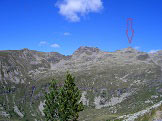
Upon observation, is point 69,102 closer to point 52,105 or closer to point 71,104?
point 71,104

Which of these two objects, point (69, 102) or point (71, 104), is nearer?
point (71, 104)

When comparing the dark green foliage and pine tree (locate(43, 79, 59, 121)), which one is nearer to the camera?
the dark green foliage

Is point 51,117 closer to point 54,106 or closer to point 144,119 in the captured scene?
point 54,106

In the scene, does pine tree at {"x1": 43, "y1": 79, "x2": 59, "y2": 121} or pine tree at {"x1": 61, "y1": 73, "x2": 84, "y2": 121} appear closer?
pine tree at {"x1": 61, "y1": 73, "x2": 84, "y2": 121}

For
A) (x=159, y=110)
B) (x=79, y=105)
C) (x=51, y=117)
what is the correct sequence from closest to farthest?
(x=159, y=110)
(x=79, y=105)
(x=51, y=117)

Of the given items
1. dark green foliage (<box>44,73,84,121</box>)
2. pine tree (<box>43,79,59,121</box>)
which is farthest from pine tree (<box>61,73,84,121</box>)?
pine tree (<box>43,79,59,121</box>)

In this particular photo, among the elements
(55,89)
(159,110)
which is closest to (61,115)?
(55,89)

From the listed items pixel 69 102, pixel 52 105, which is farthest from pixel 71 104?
pixel 52 105

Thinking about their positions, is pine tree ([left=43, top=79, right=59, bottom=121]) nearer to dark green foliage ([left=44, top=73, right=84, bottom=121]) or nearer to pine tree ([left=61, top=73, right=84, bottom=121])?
Result: dark green foliage ([left=44, top=73, right=84, bottom=121])

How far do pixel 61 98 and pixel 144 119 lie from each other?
21.6 meters

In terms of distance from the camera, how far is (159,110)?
124ft

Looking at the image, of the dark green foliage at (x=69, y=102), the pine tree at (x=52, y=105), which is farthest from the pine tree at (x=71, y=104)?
the pine tree at (x=52, y=105)

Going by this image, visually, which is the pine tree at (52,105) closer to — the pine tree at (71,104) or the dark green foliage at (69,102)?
the dark green foliage at (69,102)

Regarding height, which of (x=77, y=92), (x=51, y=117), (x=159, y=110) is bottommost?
(x=51, y=117)
